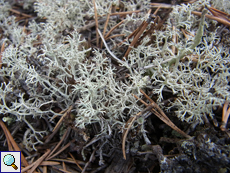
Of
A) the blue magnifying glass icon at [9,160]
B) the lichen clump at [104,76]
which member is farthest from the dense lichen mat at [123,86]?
the blue magnifying glass icon at [9,160]

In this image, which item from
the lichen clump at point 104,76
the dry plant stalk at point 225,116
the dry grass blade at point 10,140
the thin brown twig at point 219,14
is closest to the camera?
the dry plant stalk at point 225,116

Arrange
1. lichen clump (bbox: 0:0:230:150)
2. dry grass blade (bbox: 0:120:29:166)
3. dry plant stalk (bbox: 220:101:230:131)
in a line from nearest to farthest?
dry plant stalk (bbox: 220:101:230:131) < lichen clump (bbox: 0:0:230:150) < dry grass blade (bbox: 0:120:29:166)

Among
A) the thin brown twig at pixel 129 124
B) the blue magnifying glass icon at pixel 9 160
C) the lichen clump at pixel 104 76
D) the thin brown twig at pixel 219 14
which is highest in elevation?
the thin brown twig at pixel 219 14

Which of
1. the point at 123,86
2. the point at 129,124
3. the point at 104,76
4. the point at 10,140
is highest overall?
the point at 104,76

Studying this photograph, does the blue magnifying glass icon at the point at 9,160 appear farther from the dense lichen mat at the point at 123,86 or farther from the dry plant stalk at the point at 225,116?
the dry plant stalk at the point at 225,116

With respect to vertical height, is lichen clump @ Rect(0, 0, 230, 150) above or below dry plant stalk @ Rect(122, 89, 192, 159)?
above

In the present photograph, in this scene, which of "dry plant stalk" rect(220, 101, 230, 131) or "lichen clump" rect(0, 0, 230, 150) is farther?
"lichen clump" rect(0, 0, 230, 150)

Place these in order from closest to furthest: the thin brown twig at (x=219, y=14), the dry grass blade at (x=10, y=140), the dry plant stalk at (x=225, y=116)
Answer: the dry plant stalk at (x=225, y=116)
the dry grass blade at (x=10, y=140)
the thin brown twig at (x=219, y=14)

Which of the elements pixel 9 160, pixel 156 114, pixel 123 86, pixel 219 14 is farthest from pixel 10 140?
pixel 219 14

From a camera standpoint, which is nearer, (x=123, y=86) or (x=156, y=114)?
(x=156, y=114)

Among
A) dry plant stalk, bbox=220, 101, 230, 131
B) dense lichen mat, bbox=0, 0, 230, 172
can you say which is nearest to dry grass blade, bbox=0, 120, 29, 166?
dense lichen mat, bbox=0, 0, 230, 172

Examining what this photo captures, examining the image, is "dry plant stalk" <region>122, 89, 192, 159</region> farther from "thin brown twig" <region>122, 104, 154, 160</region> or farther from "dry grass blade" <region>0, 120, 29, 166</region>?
"dry grass blade" <region>0, 120, 29, 166</region>

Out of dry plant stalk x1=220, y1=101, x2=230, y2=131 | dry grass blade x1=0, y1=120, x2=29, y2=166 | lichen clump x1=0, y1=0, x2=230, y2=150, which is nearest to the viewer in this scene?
dry plant stalk x1=220, y1=101, x2=230, y2=131

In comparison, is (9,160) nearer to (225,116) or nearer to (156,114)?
(156,114)
